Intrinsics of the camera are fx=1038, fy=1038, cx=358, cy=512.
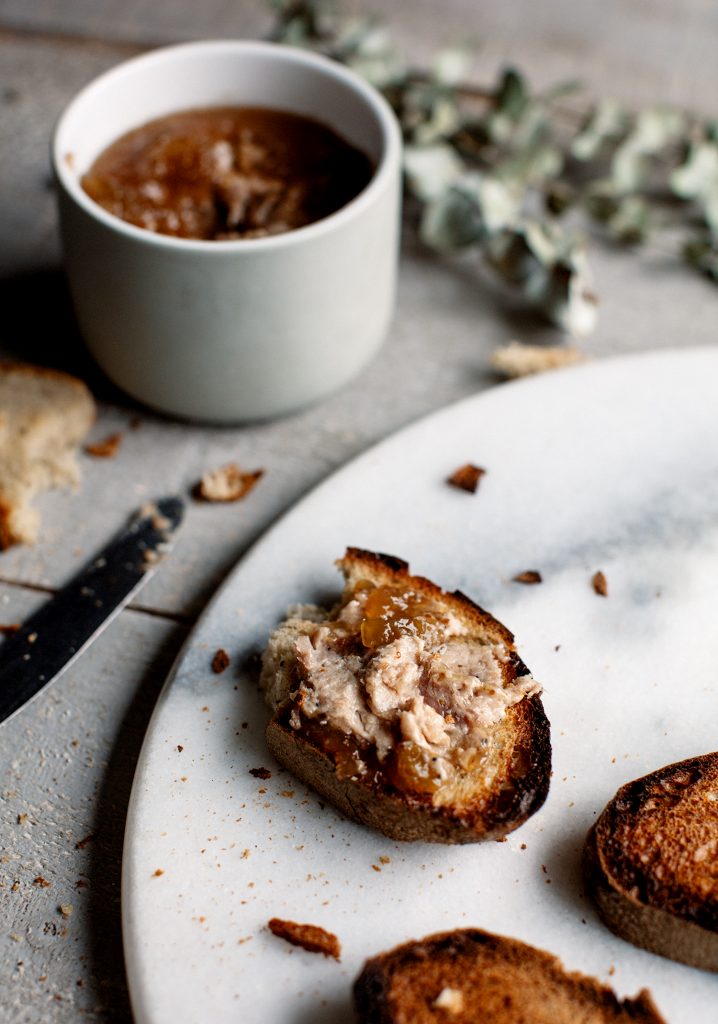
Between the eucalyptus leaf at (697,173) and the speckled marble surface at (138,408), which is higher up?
the eucalyptus leaf at (697,173)

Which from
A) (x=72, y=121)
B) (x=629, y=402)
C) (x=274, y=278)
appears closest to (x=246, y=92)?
(x=72, y=121)

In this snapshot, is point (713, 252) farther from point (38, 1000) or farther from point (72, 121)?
point (38, 1000)

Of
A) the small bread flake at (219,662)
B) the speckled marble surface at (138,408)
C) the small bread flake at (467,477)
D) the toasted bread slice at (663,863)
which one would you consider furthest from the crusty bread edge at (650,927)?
the small bread flake at (467,477)

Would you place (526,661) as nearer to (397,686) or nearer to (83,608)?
(397,686)

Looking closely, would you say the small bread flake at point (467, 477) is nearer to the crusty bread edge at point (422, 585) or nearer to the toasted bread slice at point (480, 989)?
the crusty bread edge at point (422, 585)

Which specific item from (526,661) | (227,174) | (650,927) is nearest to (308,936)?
(650,927)

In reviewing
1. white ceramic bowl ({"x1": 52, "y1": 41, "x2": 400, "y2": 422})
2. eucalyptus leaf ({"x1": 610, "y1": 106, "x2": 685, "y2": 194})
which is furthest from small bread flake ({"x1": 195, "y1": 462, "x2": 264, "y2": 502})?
eucalyptus leaf ({"x1": 610, "y1": 106, "x2": 685, "y2": 194})
